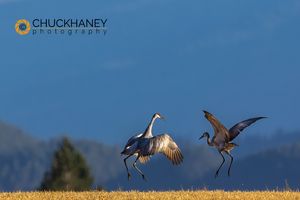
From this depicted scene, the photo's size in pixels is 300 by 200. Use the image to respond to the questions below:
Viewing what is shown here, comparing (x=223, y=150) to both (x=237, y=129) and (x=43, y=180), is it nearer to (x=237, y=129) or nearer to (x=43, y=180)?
(x=237, y=129)

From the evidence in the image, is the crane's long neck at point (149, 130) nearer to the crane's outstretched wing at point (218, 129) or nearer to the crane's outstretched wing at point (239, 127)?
the crane's outstretched wing at point (218, 129)

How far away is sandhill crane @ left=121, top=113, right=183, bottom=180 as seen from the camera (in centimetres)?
2288

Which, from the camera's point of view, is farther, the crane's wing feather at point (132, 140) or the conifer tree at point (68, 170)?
the conifer tree at point (68, 170)

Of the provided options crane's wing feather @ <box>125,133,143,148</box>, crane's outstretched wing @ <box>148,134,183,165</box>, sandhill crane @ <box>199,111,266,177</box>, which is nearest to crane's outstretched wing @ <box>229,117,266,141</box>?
sandhill crane @ <box>199,111,266,177</box>

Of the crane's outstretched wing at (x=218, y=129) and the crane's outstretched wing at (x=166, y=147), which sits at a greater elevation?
the crane's outstretched wing at (x=218, y=129)

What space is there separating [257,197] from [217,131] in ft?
6.63

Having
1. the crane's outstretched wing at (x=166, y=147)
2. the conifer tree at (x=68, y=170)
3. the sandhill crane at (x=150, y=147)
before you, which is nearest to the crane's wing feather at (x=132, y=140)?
the sandhill crane at (x=150, y=147)

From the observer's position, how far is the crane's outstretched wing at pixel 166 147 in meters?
22.9

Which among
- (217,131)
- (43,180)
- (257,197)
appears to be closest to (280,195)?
(257,197)

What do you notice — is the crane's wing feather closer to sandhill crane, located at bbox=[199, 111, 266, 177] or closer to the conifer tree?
sandhill crane, located at bbox=[199, 111, 266, 177]

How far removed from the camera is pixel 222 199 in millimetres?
20859

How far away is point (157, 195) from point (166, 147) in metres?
2.42

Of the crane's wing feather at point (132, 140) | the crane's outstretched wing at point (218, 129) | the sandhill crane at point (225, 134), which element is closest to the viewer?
the crane's outstretched wing at point (218, 129)

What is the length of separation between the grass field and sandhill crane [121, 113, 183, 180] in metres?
1.10
